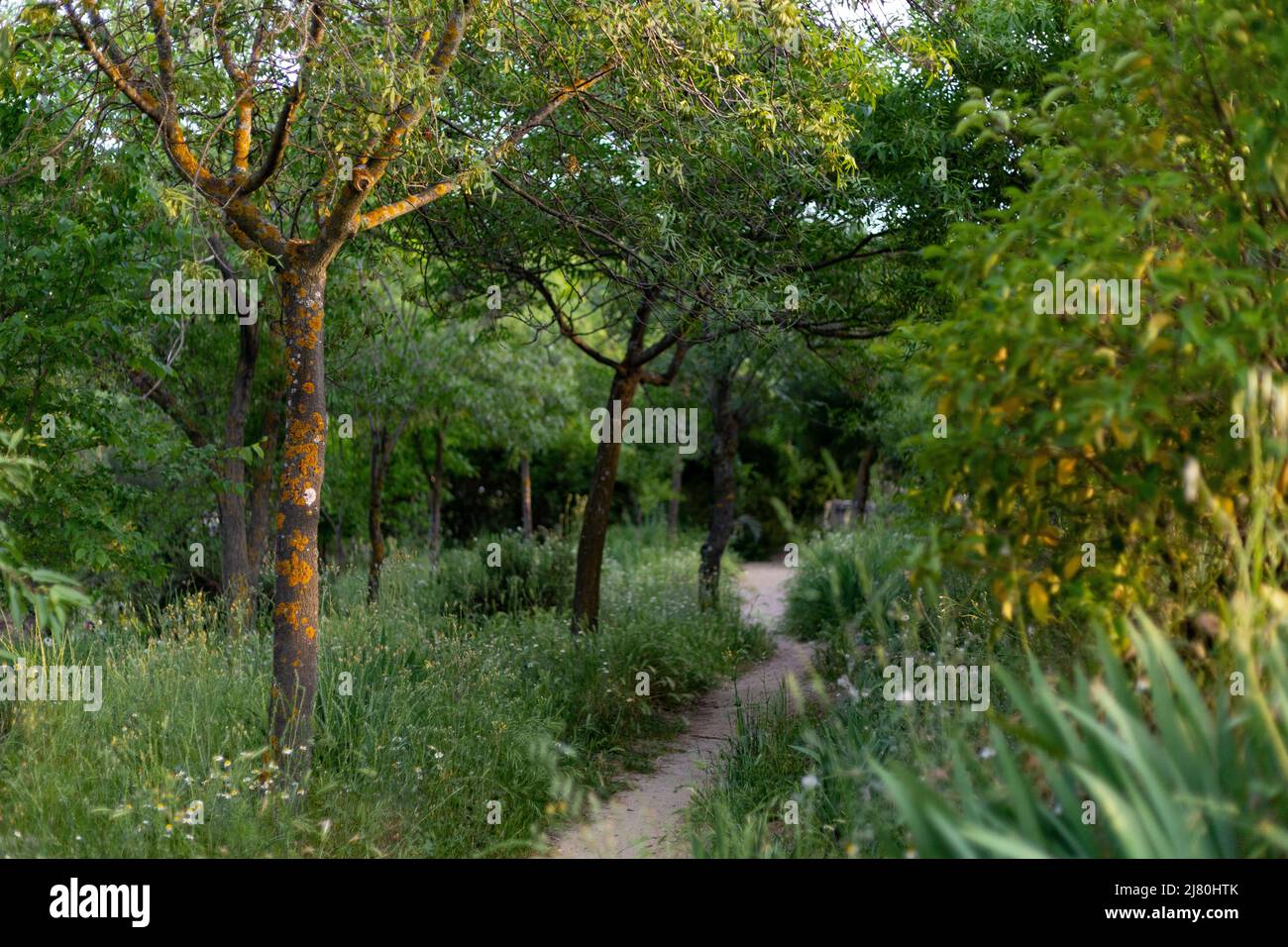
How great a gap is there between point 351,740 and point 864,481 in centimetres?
1597

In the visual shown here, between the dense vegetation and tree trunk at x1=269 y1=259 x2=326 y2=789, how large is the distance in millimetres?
25

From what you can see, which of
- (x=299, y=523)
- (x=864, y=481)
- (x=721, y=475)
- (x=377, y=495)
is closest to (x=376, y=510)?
(x=377, y=495)

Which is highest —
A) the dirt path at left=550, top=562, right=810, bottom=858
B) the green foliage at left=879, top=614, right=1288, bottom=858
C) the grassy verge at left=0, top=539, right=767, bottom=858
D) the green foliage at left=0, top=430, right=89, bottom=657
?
the green foliage at left=0, top=430, right=89, bottom=657

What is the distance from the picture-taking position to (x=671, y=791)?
668cm

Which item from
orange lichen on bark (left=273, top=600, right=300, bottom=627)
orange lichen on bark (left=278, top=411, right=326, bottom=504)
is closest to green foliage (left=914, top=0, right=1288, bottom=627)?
orange lichen on bark (left=278, top=411, right=326, bottom=504)

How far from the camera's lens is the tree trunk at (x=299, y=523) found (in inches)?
218

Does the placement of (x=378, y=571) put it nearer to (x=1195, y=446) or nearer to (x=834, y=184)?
(x=834, y=184)

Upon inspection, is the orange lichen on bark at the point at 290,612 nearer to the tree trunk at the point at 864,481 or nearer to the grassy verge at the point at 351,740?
the grassy verge at the point at 351,740

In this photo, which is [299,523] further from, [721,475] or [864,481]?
[864,481]

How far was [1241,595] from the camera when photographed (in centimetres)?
298

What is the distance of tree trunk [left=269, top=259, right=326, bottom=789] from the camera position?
5543 millimetres

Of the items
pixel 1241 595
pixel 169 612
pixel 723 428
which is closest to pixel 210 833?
pixel 1241 595

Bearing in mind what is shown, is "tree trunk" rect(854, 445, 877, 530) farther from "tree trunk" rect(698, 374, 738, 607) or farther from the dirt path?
the dirt path

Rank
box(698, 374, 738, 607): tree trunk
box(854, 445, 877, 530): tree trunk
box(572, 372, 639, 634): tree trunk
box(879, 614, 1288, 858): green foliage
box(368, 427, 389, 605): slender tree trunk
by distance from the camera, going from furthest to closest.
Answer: box(854, 445, 877, 530): tree trunk → box(698, 374, 738, 607): tree trunk → box(368, 427, 389, 605): slender tree trunk → box(572, 372, 639, 634): tree trunk → box(879, 614, 1288, 858): green foliage
